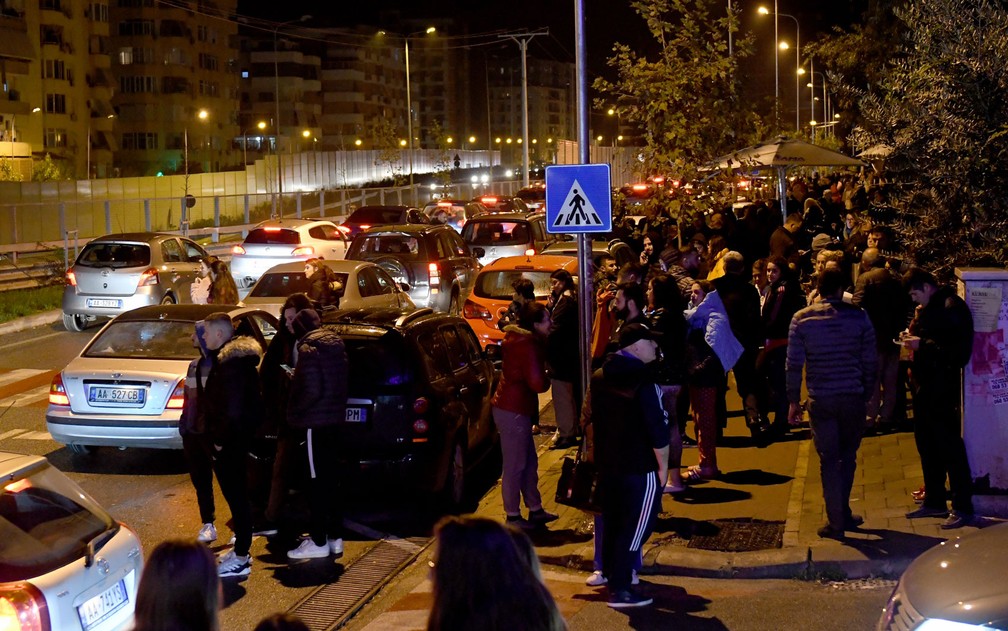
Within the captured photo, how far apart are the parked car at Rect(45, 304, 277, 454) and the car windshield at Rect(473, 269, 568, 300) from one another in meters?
5.20

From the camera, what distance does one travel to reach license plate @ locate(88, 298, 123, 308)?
19.9m

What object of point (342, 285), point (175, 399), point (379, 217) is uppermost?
point (379, 217)

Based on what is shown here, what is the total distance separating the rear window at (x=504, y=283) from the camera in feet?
52.7

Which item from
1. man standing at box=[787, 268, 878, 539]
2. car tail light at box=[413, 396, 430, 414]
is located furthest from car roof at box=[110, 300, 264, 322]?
man standing at box=[787, 268, 878, 539]

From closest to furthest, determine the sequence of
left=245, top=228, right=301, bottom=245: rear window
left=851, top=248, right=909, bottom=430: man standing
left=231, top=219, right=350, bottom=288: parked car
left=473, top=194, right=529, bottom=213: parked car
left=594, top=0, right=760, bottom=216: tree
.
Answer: left=851, top=248, right=909, bottom=430: man standing
left=594, top=0, right=760, bottom=216: tree
left=231, top=219, right=350, bottom=288: parked car
left=245, top=228, right=301, bottom=245: rear window
left=473, top=194, right=529, bottom=213: parked car

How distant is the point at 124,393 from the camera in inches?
430

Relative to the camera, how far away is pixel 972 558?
545 cm

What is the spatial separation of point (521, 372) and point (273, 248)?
16.1 m

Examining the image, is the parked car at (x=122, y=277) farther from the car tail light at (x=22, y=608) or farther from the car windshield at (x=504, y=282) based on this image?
the car tail light at (x=22, y=608)

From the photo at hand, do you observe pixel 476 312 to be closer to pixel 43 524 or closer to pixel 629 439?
pixel 629 439

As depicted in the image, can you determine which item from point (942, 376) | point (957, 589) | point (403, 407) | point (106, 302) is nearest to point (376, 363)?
point (403, 407)

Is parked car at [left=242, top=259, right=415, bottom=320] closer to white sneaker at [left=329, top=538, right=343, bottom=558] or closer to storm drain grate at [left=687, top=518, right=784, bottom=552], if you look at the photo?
white sneaker at [left=329, top=538, right=343, bottom=558]

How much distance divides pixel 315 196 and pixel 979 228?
52.8 m

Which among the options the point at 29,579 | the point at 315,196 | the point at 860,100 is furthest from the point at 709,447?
the point at 315,196
